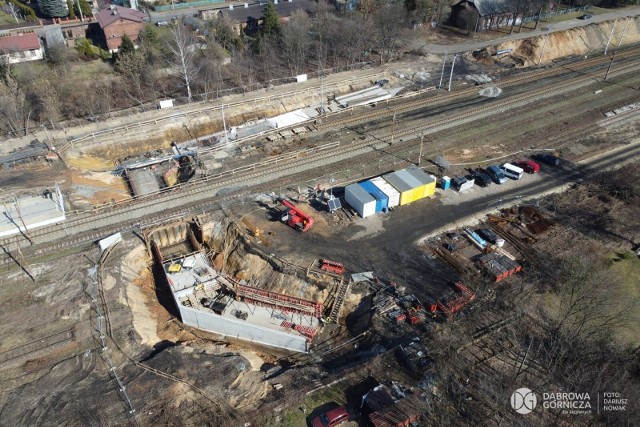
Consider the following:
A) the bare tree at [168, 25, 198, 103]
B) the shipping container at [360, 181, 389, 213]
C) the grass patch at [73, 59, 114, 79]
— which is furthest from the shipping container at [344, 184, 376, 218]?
the grass patch at [73, 59, 114, 79]

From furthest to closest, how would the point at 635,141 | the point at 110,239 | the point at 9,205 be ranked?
the point at 635,141 < the point at 9,205 < the point at 110,239

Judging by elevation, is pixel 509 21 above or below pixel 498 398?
above

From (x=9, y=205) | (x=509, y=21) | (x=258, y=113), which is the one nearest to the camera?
(x=9, y=205)

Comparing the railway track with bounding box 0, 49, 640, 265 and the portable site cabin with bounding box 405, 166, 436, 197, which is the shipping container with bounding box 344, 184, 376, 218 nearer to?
the portable site cabin with bounding box 405, 166, 436, 197

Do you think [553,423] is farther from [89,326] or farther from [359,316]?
[89,326]

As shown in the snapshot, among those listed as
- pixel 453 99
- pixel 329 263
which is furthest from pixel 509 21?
pixel 329 263
